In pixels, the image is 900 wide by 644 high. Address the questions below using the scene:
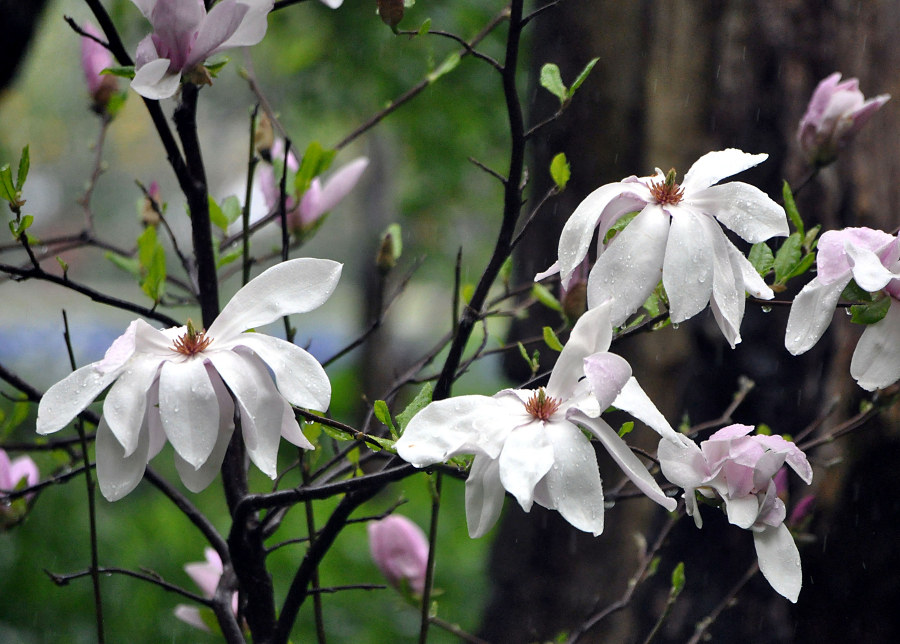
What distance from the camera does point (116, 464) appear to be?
1.36ft

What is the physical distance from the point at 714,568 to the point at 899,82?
875 mm

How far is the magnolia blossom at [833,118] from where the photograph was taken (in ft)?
2.62

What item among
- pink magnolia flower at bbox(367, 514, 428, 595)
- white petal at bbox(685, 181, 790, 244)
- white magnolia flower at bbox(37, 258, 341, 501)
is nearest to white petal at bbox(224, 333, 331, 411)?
white magnolia flower at bbox(37, 258, 341, 501)

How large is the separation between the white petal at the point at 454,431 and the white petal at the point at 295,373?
48 mm

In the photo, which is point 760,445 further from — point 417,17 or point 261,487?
point 261,487

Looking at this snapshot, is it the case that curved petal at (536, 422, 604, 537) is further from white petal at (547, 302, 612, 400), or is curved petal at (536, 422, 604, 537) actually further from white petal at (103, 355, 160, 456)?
white petal at (103, 355, 160, 456)

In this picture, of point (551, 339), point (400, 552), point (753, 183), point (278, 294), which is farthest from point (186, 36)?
point (753, 183)

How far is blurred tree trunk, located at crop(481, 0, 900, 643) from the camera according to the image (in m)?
1.27

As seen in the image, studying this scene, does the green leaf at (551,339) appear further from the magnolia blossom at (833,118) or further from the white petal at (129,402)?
the magnolia blossom at (833,118)

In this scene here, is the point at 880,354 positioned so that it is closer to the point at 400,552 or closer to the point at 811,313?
the point at 811,313

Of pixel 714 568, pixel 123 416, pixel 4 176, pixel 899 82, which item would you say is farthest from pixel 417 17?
pixel 123 416

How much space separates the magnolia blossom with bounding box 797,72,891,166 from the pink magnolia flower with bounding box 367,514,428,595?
22.9 inches

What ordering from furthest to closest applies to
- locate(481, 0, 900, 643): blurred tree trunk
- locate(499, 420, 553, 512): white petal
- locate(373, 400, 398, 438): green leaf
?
locate(481, 0, 900, 643): blurred tree trunk, locate(373, 400, 398, 438): green leaf, locate(499, 420, 553, 512): white petal

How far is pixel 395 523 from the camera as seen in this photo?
0.87m
